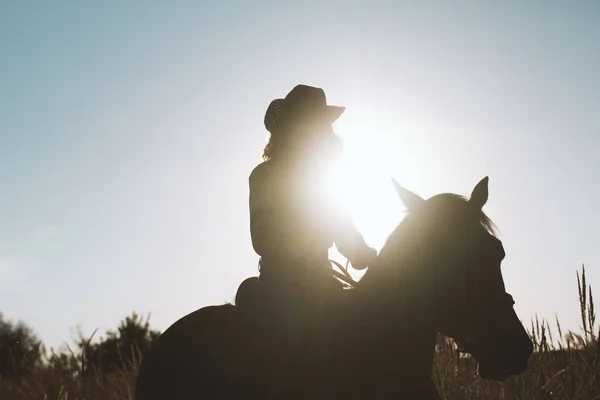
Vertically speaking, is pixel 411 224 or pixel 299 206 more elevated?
pixel 299 206

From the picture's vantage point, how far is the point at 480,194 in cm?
420

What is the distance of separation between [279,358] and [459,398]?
2572 mm

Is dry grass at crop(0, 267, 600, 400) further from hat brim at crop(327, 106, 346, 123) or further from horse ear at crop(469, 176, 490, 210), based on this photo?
hat brim at crop(327, 106, 346, 123)

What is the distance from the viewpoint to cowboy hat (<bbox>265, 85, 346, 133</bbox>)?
16.5 ft

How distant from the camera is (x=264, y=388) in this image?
3.93 metres

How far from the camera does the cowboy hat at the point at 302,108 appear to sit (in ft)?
16.5

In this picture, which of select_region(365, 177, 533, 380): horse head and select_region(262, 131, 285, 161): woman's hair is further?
select_region(262, 131, 285, 161): woman's hair

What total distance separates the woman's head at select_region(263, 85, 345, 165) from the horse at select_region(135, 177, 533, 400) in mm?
1024

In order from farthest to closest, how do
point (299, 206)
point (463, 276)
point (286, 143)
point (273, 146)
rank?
1. point (273, 146)
2. point (286, 143)
3. point (299, 206)
4. point (463, 276)

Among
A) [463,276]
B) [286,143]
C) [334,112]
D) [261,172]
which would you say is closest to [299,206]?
[261,172]

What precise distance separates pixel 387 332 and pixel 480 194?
1.19 m

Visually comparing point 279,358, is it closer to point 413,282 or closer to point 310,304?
point 310,304

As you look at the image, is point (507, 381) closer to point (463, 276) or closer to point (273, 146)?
point (463, 276)

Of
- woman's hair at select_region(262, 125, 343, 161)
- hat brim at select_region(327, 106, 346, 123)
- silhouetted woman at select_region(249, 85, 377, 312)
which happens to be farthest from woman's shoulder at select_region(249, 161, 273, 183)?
hat brim at select_region(327, 106, 346, 123)
